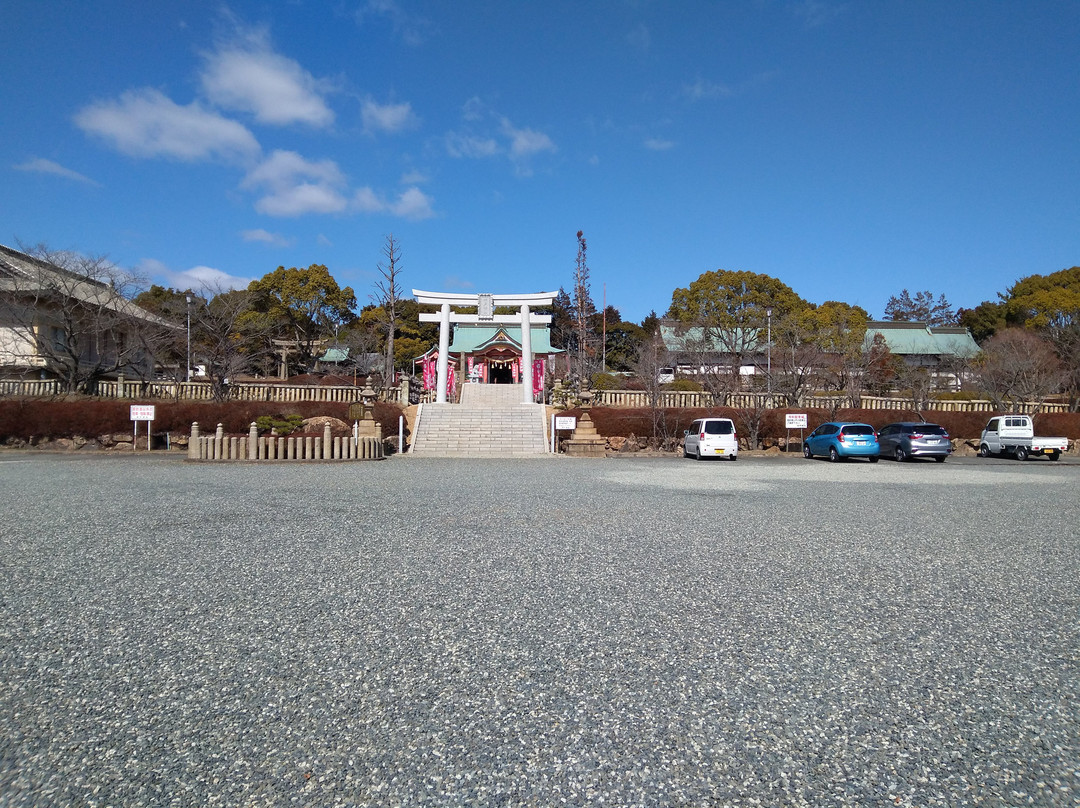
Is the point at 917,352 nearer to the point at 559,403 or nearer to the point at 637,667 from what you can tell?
the point at 559,403

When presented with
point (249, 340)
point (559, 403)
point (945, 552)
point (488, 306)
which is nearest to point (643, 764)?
point (945, 552)

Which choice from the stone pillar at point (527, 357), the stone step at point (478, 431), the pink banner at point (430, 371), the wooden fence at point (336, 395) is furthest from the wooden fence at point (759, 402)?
the pink banner at point (430, 371)

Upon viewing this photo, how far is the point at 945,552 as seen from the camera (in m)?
6.70

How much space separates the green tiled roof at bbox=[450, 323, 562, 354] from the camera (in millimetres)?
40969

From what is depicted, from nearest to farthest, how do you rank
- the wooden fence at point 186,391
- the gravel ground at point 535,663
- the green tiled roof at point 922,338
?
the gravel ground at point 535,663
the wooden fence at point 186,391
the green tiled roof at point 922,338

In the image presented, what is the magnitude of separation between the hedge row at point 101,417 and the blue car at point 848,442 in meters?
19.3

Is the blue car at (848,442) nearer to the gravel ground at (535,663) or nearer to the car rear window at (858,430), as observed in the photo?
the car rear window at (858,430)

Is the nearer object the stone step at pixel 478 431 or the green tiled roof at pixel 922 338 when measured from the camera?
the stone step at pixel 478 431

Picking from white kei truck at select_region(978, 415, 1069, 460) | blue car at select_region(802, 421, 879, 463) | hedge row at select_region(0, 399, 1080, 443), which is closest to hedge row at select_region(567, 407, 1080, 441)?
hedge row at select_region(0, 399, 1080, 443)

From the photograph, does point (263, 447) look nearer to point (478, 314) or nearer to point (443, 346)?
point (443, 346)

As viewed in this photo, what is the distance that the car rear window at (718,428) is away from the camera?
21.3 metres

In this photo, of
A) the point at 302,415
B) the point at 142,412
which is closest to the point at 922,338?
the point at 302,415

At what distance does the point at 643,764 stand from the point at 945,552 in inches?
218

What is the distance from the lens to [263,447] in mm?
17969
